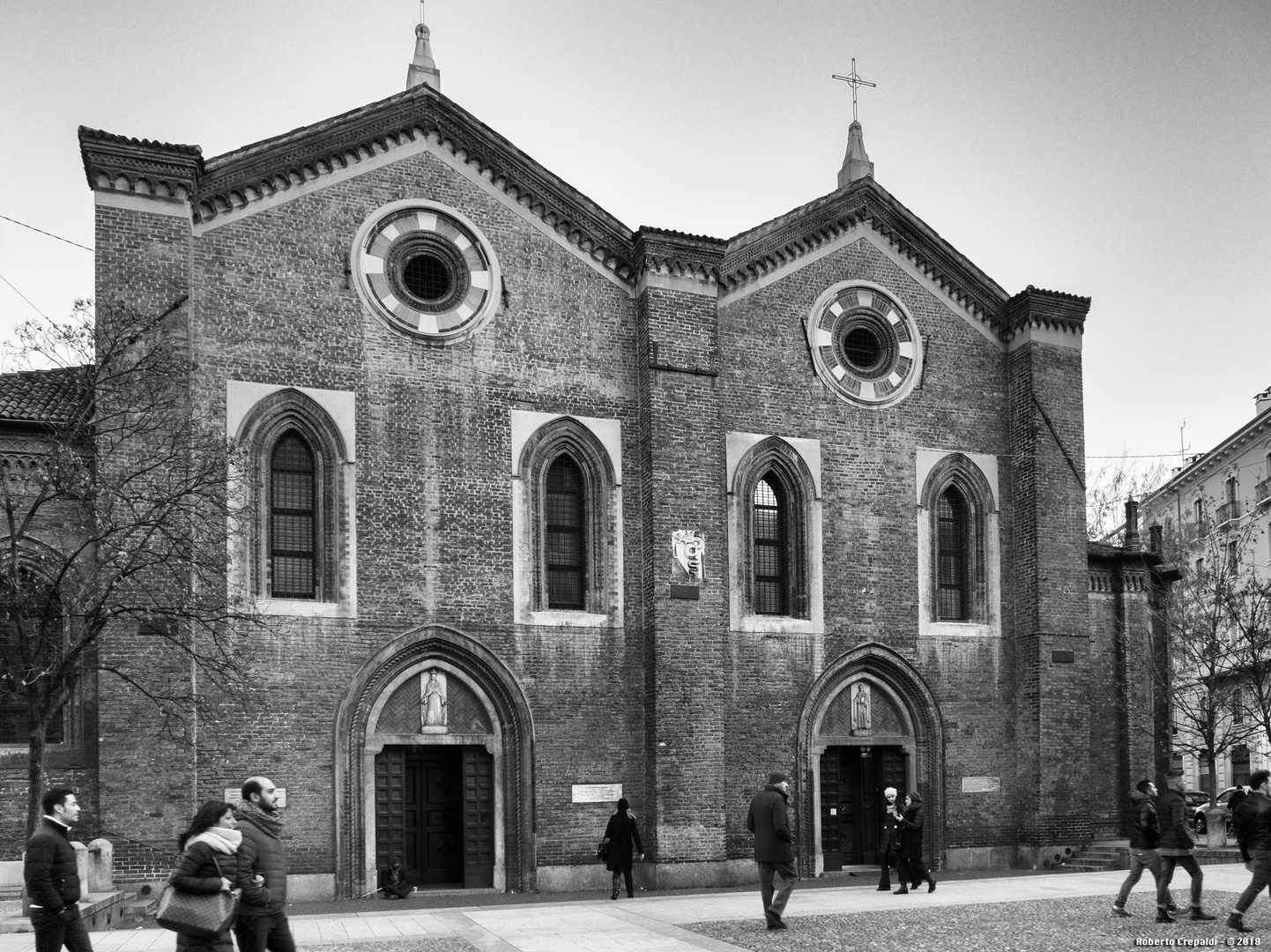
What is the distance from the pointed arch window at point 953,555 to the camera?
82.3 ft

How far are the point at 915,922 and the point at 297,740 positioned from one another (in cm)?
914

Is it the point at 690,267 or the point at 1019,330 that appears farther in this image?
the point at 1019,330

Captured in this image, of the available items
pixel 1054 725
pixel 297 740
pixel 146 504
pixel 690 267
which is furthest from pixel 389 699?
pixel 1054 725

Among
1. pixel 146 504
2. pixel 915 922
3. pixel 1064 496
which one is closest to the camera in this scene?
pixel 915 922

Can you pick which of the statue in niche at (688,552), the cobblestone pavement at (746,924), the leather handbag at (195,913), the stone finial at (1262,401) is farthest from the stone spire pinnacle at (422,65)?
the stone finial at (1262,401)

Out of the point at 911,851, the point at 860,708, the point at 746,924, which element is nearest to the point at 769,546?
the point at 860,708

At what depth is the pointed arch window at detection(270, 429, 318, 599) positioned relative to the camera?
68.0ft

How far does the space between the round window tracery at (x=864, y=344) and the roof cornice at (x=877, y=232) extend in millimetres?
1020

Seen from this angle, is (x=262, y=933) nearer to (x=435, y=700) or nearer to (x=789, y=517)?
Result: (x=435, y=700)

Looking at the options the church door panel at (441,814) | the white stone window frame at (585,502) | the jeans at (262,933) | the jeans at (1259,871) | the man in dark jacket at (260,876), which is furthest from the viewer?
the white stone window frame at (585,502)

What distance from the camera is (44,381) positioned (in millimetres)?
20531

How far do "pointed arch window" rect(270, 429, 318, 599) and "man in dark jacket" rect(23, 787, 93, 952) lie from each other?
10.4 m

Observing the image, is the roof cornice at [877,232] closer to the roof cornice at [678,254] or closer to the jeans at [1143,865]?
the roof cornice at [678,254]

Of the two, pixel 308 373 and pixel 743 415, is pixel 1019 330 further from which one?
pixel 308 373
